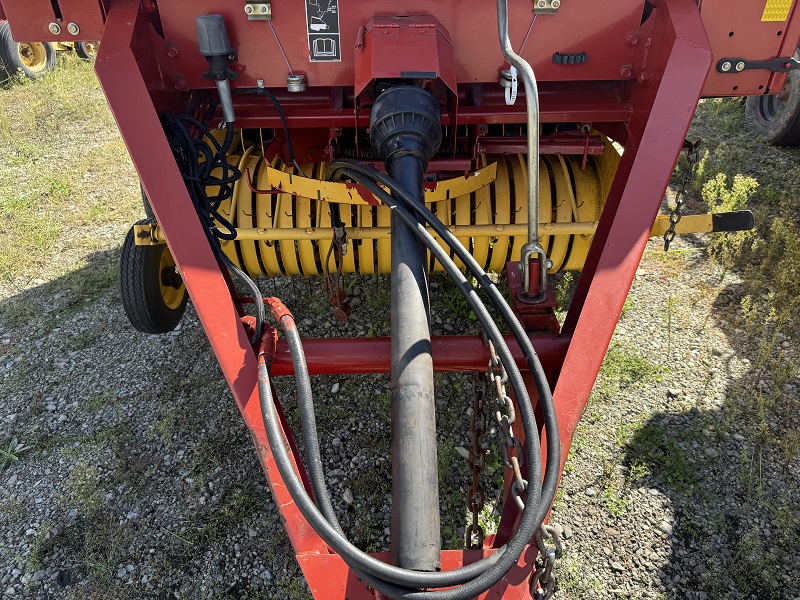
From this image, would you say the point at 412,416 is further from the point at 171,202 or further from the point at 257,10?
the point at 257,10

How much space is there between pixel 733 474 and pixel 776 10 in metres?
1.74

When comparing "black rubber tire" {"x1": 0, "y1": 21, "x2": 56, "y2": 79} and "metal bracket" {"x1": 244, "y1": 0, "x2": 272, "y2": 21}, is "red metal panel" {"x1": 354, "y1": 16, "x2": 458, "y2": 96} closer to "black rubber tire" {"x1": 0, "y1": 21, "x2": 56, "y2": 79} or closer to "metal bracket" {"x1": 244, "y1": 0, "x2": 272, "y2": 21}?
"metal bracket" {"x1": 244, "y1": 0, "x2": 272, "y2": 21}

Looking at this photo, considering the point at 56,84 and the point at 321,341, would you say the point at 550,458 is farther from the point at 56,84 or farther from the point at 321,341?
the point at 56,84

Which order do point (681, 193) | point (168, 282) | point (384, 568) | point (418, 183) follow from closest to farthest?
point (384, 568) < point (418, 183) < point (681, 193) < point (168, 282)

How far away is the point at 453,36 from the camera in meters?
2.13

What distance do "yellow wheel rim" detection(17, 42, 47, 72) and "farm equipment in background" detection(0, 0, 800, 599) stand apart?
526cm

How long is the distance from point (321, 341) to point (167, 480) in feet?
3.41

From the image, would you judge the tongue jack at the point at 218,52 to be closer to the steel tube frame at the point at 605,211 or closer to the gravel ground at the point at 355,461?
the steel tube frame at the point at 605,211

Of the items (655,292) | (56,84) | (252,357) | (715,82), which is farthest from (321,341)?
(56,84)

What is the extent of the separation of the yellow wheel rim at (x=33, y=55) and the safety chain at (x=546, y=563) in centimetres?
732

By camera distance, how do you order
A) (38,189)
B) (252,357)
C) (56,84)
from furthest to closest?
Result: (56,84)
(38,189)
(252,357)

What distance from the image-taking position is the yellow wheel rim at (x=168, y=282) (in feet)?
9.82

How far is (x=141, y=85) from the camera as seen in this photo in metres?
1.94

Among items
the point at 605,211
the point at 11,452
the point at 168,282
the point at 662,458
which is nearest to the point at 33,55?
the point at 168,282
